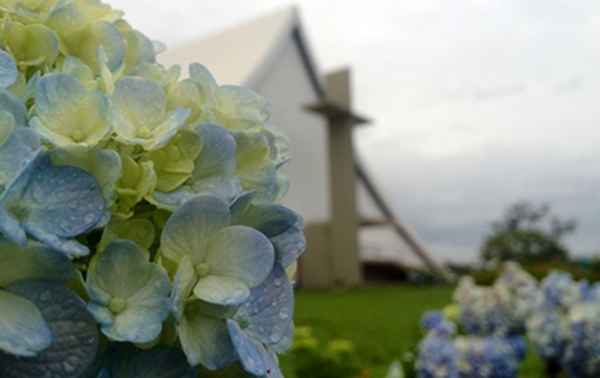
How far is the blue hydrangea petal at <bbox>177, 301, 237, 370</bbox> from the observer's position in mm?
339

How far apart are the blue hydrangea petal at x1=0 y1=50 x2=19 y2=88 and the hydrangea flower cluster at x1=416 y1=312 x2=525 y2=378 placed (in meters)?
1.25

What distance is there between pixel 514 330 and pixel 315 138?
1952cm

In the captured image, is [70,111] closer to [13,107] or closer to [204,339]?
[13,107]

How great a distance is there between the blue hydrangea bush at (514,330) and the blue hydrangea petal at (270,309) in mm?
1142

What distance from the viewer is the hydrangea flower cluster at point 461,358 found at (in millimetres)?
1474

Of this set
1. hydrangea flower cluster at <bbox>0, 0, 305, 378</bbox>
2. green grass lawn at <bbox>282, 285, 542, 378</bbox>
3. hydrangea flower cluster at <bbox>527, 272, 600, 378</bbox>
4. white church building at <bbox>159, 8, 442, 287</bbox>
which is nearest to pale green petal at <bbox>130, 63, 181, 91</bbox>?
hydrangea flower cluster at <bbox>0, 0, 305, 378</bbox>

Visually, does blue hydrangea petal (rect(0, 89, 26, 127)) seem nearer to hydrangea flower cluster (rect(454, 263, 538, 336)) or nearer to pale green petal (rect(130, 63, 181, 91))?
pale green petal (rect(130, 63, 181, 91))

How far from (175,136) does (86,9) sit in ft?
0.45

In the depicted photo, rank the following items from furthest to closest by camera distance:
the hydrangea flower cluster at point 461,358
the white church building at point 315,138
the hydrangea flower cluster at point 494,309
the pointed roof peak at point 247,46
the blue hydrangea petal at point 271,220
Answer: the pointed roof peak at point 247,46 < the white church building at point 315,138 < the hydrangea flower cluster at point 494,309 < the hydrangea flower cluster at point 461,358 < the blue hydrangea petal at point 271,220

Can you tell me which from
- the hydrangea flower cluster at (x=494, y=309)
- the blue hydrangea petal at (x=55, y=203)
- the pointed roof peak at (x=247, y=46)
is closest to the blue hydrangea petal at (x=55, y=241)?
the blue hydrangea petal at (x=55, y=203)

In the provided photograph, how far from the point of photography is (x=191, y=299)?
35cm

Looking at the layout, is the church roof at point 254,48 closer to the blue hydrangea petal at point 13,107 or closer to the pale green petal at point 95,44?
the pale green petal at point 95,44

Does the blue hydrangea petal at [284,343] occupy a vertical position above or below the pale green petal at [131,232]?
below

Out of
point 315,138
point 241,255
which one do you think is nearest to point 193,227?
point 241,255
